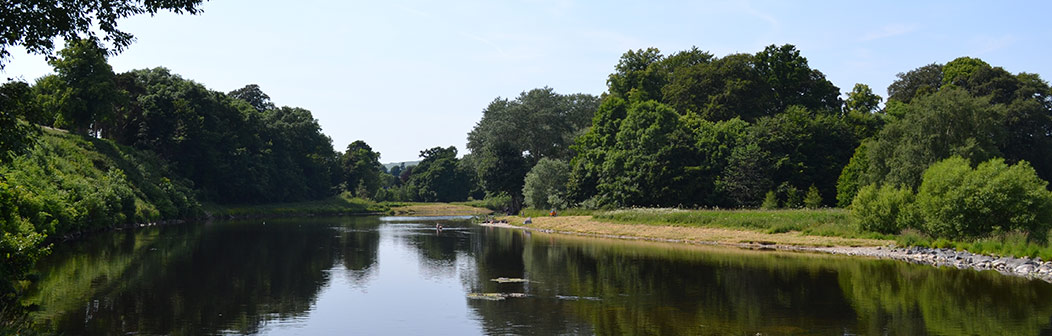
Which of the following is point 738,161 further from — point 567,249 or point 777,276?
point 777,276

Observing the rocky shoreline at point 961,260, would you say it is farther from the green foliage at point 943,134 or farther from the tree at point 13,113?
the tree at point 13,113

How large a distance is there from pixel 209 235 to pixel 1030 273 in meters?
58.8

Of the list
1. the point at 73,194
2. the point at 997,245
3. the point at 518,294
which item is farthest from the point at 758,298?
the point at 73,194

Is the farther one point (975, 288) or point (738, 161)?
point (738, 161)

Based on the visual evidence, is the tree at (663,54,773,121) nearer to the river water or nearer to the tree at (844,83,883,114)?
→ the tree at (844,83,883,114)

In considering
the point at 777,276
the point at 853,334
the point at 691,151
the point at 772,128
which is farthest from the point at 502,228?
the point at 853,334

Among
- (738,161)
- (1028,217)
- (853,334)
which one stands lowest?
(853,334)

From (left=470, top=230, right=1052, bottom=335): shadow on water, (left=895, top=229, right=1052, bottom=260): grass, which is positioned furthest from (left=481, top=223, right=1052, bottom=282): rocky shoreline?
(left=470, top=230, right=1052, bottom=335): shadow on water

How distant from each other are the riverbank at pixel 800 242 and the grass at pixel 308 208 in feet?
171

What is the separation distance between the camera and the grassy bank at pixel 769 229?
39.1m

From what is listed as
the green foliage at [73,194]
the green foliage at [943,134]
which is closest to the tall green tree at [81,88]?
the green foliage at [73,194]

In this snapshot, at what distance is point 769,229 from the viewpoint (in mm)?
53500

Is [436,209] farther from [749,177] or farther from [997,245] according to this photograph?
[997,245]

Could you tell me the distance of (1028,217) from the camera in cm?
3875
